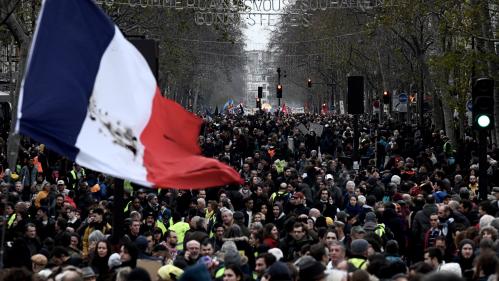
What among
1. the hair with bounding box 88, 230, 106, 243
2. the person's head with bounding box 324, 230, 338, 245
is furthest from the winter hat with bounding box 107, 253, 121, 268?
the person's head with bounding box 324, 230, 338, 245

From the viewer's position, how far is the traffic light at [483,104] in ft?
59.9

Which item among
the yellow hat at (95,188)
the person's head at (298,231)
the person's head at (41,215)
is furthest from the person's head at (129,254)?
the yellow hat at (95,188)

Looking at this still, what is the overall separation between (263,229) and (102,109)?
5420mm

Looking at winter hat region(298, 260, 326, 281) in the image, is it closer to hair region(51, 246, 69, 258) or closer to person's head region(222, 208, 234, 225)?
hair region(51, 246, 69, 258)

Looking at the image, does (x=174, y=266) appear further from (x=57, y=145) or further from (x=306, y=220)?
(x=306, y=220)

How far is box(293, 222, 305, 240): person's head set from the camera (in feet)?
50.0

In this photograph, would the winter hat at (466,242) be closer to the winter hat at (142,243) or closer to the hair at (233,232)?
the hair at (233,232)

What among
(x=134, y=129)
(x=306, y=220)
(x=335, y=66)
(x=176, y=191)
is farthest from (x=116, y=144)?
(x=335, y=66)

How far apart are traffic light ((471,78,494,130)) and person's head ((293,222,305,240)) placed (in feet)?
13.4

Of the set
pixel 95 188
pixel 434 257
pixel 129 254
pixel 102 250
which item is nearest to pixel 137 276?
pixel 129 254

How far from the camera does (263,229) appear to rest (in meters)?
15.6

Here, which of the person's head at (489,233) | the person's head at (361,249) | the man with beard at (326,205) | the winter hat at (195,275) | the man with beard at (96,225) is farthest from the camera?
the man with beard at (326,205)

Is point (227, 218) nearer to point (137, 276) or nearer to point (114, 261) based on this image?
point (114, 261)

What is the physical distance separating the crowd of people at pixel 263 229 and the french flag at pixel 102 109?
0.45 m
